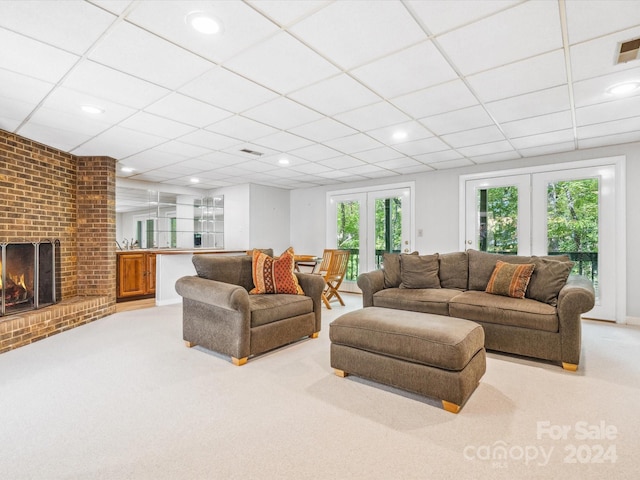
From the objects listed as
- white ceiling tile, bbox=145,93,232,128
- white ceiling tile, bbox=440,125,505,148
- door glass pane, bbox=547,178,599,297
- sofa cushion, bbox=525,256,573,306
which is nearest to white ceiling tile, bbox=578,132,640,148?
door glass pane, bbox=547,178,599,297

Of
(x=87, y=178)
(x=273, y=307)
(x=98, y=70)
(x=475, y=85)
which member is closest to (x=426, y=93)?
(x=475, y=85)

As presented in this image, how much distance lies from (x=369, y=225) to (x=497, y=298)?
11.6ft

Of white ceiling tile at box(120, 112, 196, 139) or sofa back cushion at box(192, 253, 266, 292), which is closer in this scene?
white ceiling tile at box(120, 112, 196, 139)

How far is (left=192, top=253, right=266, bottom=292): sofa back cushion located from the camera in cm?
346

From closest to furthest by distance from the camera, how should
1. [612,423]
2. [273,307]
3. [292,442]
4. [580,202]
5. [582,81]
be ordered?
[292,442]
[612,423]
[582,81]
[273,307]
[580,202]

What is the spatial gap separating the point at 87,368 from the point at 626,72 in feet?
15.9

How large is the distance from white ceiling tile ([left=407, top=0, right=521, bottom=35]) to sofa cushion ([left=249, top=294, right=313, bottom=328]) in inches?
97.5

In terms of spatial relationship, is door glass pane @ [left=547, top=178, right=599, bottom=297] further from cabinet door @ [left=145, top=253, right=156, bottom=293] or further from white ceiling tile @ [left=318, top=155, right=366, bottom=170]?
cabinet door @ [left=145, top=253, right=156, bottom=293]

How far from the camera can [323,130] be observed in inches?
146

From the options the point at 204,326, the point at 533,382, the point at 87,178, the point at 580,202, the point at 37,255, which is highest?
the point at 87,178

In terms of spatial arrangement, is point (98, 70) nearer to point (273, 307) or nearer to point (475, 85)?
point (273, 307)

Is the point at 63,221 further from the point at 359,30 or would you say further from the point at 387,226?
the point at 387,226

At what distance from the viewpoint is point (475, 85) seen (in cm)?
264

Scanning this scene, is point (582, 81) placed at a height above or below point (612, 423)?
above
